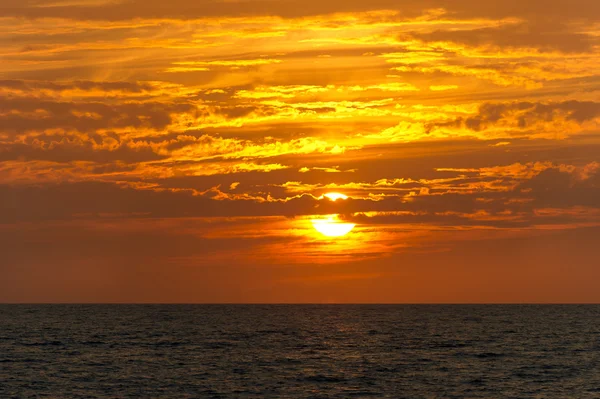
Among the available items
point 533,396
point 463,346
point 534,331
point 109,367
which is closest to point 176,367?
point 109,367

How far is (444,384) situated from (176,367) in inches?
1194

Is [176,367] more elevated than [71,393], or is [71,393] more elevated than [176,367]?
[176,367]

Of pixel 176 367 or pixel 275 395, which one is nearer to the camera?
pixel 275 395

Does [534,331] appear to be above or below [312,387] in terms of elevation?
above

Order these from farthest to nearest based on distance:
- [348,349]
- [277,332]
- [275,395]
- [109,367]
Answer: [277,332], [348,349], [109,367], [275,395]

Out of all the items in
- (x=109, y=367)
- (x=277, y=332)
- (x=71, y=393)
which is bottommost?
(x=71, y=393)

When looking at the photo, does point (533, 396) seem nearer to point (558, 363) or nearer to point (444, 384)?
point (444, 384)

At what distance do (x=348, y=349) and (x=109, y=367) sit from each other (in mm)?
38130

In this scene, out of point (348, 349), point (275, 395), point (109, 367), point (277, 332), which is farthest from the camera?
point (277, 332)

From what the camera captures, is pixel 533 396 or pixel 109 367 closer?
pixel 533 396

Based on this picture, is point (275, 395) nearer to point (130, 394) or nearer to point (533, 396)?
point (130, 394)

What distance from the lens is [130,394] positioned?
72.7 metres

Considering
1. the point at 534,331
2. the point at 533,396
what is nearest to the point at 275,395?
the point at 533,396

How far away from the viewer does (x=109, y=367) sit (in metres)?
91.4
